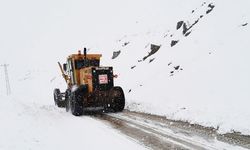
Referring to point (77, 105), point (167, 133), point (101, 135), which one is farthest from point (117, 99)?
point (167, 133)

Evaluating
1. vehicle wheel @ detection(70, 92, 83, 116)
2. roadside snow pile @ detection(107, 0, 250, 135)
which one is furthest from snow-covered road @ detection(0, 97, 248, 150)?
vehicle wheel @ detection(70, 92, 83, 116)

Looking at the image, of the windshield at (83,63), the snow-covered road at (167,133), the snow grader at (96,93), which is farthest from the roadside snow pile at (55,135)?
the windshield at (83,63)

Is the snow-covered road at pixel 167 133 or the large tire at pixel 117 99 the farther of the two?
the large tire at pixel 117 99

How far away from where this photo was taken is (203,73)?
1823cm

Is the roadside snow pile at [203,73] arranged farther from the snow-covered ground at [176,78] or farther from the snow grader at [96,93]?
the snow grader at [96,93]

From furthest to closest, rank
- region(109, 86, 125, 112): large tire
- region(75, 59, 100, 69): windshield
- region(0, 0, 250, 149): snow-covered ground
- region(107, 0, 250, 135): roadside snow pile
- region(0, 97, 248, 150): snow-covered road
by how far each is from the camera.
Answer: region(75, 59, 100, 69): windshield → region(109, 86, 125, 112): large tire → region(107, 0, 250, 135): roadside snow pile → region(0, 0, 250, 149): snow-covered ground → region(0, 97, 248, 150): snow-covered road

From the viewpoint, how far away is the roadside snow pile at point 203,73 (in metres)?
13.4

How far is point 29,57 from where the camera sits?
8800cm

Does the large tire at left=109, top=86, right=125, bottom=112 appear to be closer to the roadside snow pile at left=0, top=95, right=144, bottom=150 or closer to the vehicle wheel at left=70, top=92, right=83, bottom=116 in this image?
the vehicle wheel at left=70, top=92, right=83, bottom=116

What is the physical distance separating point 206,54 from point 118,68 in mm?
17124

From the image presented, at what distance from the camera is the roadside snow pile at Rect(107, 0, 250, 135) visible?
13359mm

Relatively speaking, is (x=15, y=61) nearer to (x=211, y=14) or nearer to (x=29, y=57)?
(x=29, y=57)

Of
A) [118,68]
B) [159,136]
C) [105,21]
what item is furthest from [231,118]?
[105,21]

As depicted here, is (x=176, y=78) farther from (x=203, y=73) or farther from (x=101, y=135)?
(x=101, y=135)
